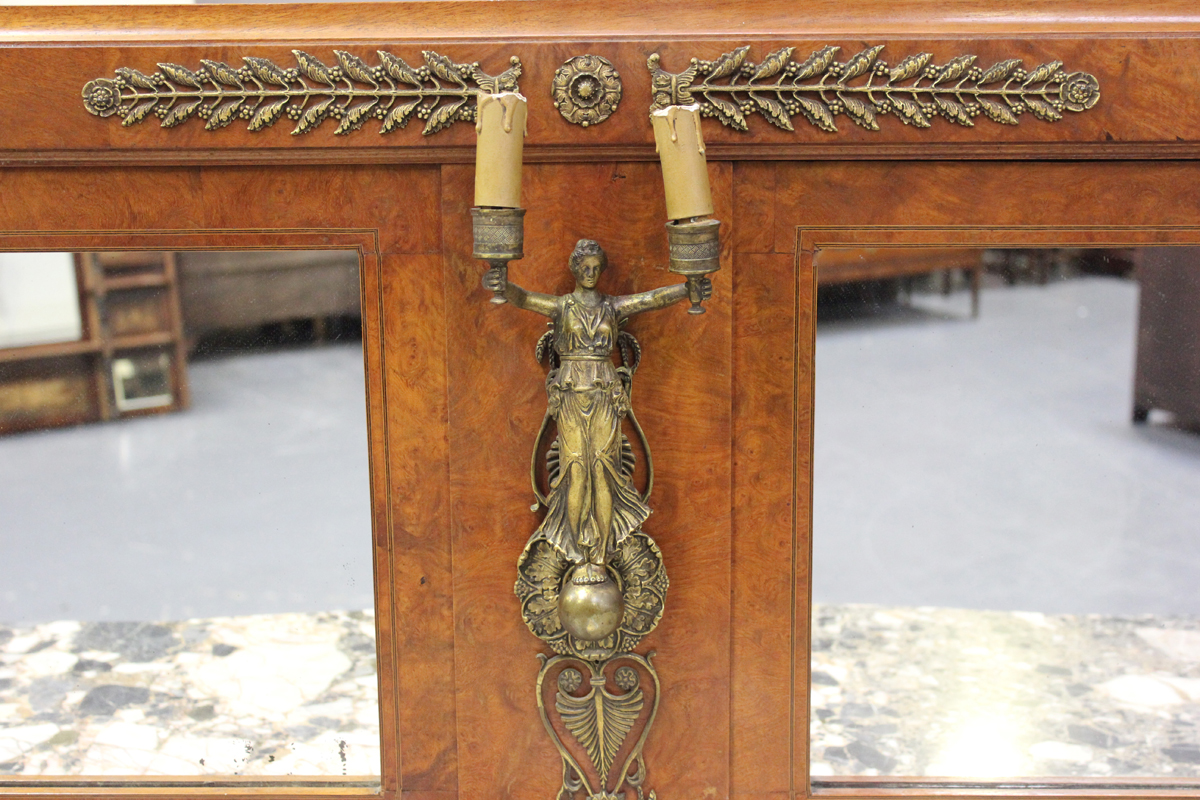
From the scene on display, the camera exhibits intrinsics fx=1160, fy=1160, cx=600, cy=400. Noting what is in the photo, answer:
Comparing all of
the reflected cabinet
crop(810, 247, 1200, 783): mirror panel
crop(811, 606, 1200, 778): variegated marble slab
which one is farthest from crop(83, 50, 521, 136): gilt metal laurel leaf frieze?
crop(811, 606, 1200, 778): variegated marble slab

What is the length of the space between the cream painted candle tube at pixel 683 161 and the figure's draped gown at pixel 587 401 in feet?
0.42

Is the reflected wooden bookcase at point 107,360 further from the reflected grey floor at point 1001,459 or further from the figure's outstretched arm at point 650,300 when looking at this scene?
the reflected grey floor at point 1001,459

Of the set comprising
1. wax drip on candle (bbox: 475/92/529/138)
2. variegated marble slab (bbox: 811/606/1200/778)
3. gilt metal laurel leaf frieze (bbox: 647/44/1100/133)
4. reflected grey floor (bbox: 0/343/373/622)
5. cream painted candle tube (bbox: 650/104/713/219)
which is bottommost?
variegated marble slab (bbox: 811/606/1200/778)

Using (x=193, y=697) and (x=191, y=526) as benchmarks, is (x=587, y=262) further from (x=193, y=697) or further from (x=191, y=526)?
(x=193, y=697)

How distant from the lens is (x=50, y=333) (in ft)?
3.59

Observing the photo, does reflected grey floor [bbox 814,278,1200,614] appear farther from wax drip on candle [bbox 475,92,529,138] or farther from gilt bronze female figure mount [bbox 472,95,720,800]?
wax drip on candle [bbox 475,92,529,138]

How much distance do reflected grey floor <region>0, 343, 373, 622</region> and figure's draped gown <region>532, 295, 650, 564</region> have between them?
0.21m

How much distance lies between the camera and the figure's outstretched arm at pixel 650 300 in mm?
951

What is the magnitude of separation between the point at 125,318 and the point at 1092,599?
982mm

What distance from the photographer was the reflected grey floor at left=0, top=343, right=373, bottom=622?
1.09 m

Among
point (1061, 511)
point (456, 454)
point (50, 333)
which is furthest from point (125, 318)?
point (1061, 511)

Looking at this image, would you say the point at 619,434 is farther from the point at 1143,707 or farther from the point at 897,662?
the point at 1143,707

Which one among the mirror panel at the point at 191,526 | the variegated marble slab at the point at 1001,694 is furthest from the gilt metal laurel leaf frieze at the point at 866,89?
the variegated marble slab at the point at 1001,694

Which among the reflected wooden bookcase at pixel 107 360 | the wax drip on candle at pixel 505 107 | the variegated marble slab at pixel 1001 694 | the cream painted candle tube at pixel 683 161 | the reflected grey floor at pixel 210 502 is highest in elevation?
the wax drip on candle at pixel 505 107
